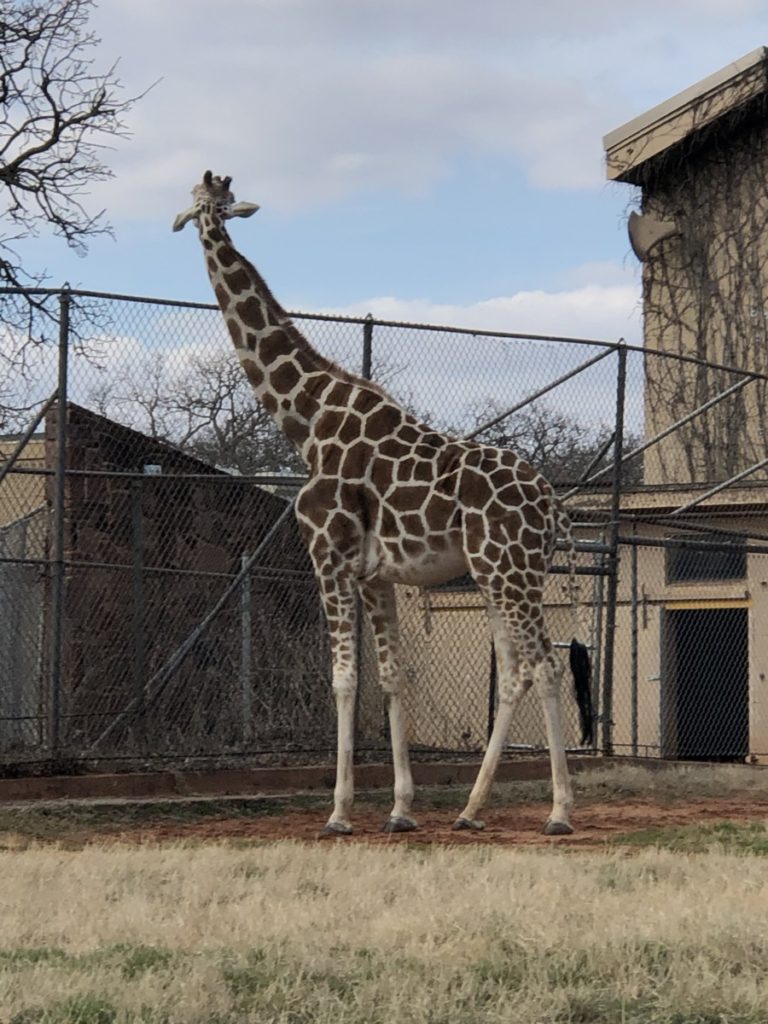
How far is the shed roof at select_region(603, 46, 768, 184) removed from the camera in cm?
2227

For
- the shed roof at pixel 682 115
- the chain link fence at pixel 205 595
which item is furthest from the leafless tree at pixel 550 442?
the shed roof at pixel 682 115

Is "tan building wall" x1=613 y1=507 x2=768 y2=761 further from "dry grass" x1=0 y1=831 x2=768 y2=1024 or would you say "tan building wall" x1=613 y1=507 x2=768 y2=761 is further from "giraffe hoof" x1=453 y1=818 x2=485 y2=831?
"dry grass" x1=0 y1=831 x2=768 y2=1024

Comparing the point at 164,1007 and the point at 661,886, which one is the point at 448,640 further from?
the point at 164,1007

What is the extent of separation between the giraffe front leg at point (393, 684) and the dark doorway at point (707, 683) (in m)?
10.0

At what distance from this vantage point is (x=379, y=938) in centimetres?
600

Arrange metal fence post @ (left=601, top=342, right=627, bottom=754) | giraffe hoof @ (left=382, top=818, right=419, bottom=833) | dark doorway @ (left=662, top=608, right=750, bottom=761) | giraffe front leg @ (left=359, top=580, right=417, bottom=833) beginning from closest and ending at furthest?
giraffe hoof @ (left=382, top=818, right=419, bottom=833), giraffe front leg @ (left=359, top=580, right=417, bottom=833), metal fence post @ (left=601, top=342, right=627, bottom=754), dark doorway @ (left=662, top=608, right=750, bottom=761)

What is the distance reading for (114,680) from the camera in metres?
13.5

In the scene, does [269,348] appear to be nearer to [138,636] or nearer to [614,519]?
[138,636]

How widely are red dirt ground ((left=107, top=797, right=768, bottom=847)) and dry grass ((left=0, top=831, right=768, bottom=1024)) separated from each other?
1.30 meters

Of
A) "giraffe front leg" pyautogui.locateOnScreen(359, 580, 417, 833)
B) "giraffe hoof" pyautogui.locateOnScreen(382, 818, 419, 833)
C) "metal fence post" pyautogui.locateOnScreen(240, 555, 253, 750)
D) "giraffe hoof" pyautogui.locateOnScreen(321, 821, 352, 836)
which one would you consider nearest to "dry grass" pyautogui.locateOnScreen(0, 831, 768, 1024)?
"giraffe hoof" pyautogui.locateOnScreen(321, 821, 352, 836)

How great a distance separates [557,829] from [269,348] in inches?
143

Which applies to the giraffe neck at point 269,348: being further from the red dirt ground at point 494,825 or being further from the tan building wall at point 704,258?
the tan building wall at point 704,258

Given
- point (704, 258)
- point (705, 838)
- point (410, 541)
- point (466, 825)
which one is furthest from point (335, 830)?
point (704, 258)

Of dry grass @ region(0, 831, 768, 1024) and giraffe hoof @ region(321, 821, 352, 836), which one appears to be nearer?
dry grass @ region(0, 831, 768, 1024)
